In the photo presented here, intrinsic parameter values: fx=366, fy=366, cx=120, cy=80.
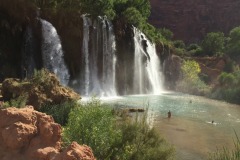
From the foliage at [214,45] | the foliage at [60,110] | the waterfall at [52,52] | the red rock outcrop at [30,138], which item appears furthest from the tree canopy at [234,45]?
the red rock outcrop at [30,138]

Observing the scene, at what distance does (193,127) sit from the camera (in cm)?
2483

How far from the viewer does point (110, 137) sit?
35.0 ft

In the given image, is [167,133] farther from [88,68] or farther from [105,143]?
[88,68]

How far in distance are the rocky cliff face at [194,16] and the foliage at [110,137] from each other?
11217cm

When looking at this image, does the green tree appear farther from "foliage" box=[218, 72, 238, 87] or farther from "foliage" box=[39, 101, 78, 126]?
"foliage" box=[39, 101, 78, 126]

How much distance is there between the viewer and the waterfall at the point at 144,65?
53719mm

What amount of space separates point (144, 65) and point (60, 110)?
4002 centimetres

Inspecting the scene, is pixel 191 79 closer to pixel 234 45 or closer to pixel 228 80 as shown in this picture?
pixel 228 80

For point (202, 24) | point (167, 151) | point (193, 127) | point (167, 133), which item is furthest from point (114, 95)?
point (202, 24)

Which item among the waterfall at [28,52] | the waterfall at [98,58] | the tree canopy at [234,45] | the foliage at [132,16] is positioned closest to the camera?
the waterfall at [28,52]

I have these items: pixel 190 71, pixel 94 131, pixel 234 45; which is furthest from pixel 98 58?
pixel 234 45

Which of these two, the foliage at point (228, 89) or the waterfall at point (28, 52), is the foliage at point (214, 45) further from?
the waterfall at point (28, 52)

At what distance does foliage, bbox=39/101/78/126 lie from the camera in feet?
53.1

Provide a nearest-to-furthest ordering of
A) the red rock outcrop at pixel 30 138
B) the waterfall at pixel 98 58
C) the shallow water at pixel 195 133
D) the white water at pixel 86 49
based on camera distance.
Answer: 1. the red rock outcrop at pixel 30 138
2. the shallow water at pixel 195 133
3. the white water at pixel 86 49
4. the waterfall at pixel 98 58
